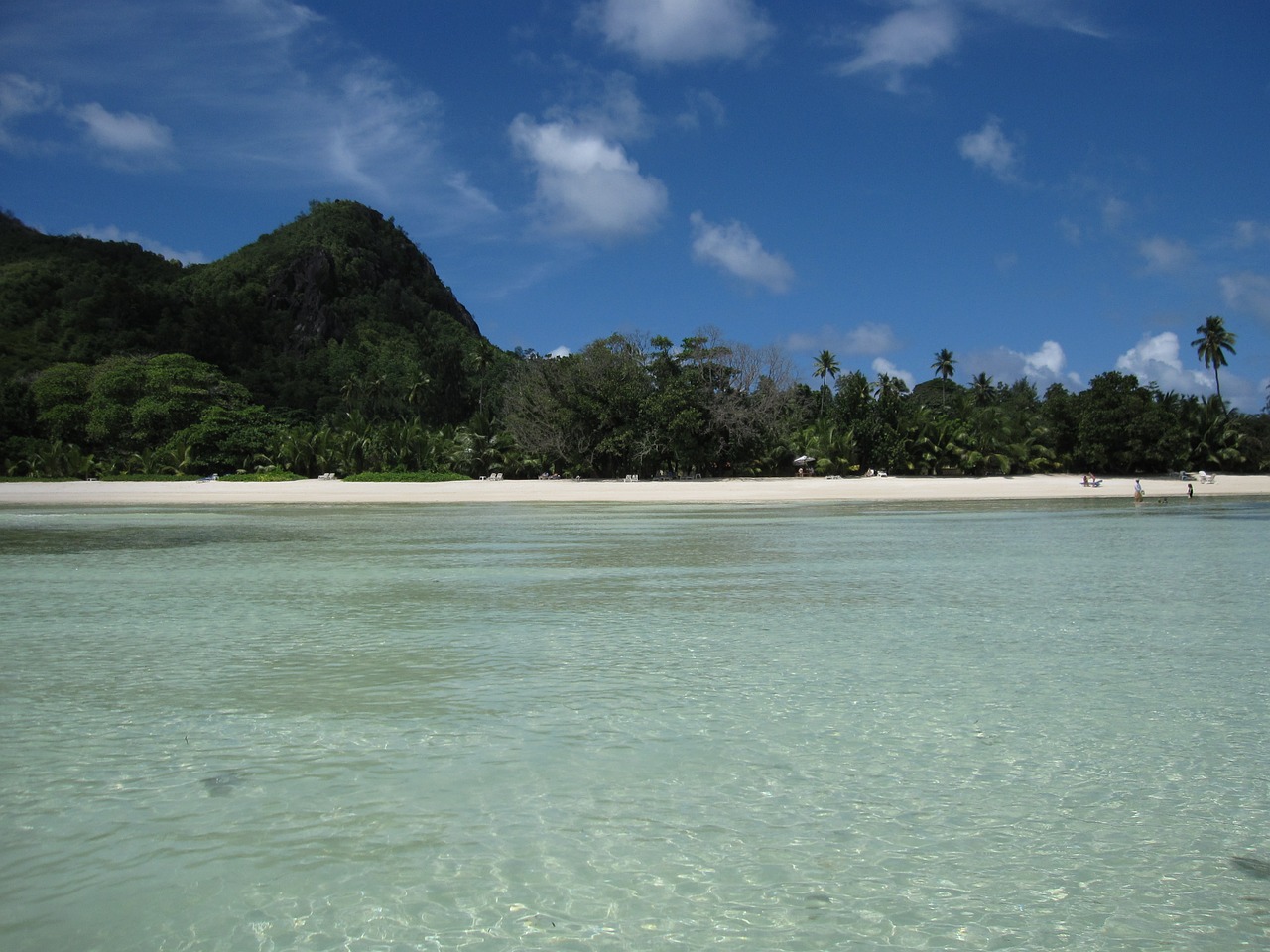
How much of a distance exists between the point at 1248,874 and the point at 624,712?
338cm

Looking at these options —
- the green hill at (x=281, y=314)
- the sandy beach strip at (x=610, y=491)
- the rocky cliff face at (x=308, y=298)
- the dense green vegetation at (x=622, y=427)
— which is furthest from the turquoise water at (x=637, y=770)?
the rocky cliff face at (x=308, y=298)

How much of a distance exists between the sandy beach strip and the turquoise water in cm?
2483

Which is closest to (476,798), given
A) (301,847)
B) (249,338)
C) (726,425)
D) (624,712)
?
(301,847)

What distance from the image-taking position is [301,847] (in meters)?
3.79

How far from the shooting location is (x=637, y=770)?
4715 millimetres

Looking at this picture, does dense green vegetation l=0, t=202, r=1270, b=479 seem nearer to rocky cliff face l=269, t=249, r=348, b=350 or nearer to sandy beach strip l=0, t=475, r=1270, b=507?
sandy beach strip l=0, t=475, r=1270, b=507

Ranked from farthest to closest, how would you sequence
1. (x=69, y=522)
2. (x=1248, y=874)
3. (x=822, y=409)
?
1. (x=822, y=409)
2. (x=69, y=522)
3. (x=1248, y=874)

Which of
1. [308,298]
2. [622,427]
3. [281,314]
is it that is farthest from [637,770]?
[308,298]

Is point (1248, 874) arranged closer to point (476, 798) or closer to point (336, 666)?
point (476, 798)

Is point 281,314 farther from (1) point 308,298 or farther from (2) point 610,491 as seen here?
(2) point 610,491

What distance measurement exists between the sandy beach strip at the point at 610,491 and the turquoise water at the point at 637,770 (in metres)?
24.8

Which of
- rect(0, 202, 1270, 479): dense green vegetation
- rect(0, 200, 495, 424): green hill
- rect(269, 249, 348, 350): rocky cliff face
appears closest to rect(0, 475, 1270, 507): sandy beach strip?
rect(0, 202, 1270, 479): dense green vegetation

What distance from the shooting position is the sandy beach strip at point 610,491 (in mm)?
35281

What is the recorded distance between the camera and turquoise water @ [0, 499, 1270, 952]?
328cm
